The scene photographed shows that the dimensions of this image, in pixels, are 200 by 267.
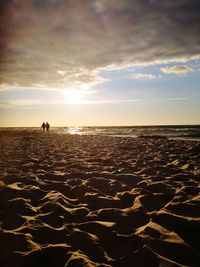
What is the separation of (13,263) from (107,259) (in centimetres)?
105

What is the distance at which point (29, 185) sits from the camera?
18.3ft

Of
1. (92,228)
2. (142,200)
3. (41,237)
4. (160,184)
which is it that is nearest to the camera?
(41,237)

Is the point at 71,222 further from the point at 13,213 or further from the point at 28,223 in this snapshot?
the point at 13,213

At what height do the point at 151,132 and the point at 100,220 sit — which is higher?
the point at 151,132

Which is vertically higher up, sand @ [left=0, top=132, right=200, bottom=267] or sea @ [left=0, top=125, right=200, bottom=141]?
sea @ [left=0, top=125, right=200, bottom=141]

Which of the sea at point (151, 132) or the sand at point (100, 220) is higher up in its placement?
the sea at point (151, 132)

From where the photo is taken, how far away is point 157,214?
151 inches

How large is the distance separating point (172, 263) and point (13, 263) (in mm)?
1752

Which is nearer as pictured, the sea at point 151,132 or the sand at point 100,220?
the sand at point 100,220

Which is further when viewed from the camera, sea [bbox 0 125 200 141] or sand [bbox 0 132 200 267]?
sea [bbox 0 125 200 141]

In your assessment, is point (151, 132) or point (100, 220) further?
point (151, 132)

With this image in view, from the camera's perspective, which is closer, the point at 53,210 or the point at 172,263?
the point at 172,263

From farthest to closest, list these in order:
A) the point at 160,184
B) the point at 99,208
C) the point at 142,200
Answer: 1. the point at 160,184
2. the point at 142,200
3. the point at 99,208

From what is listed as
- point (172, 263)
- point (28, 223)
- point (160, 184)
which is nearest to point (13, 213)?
point (28, 223)
